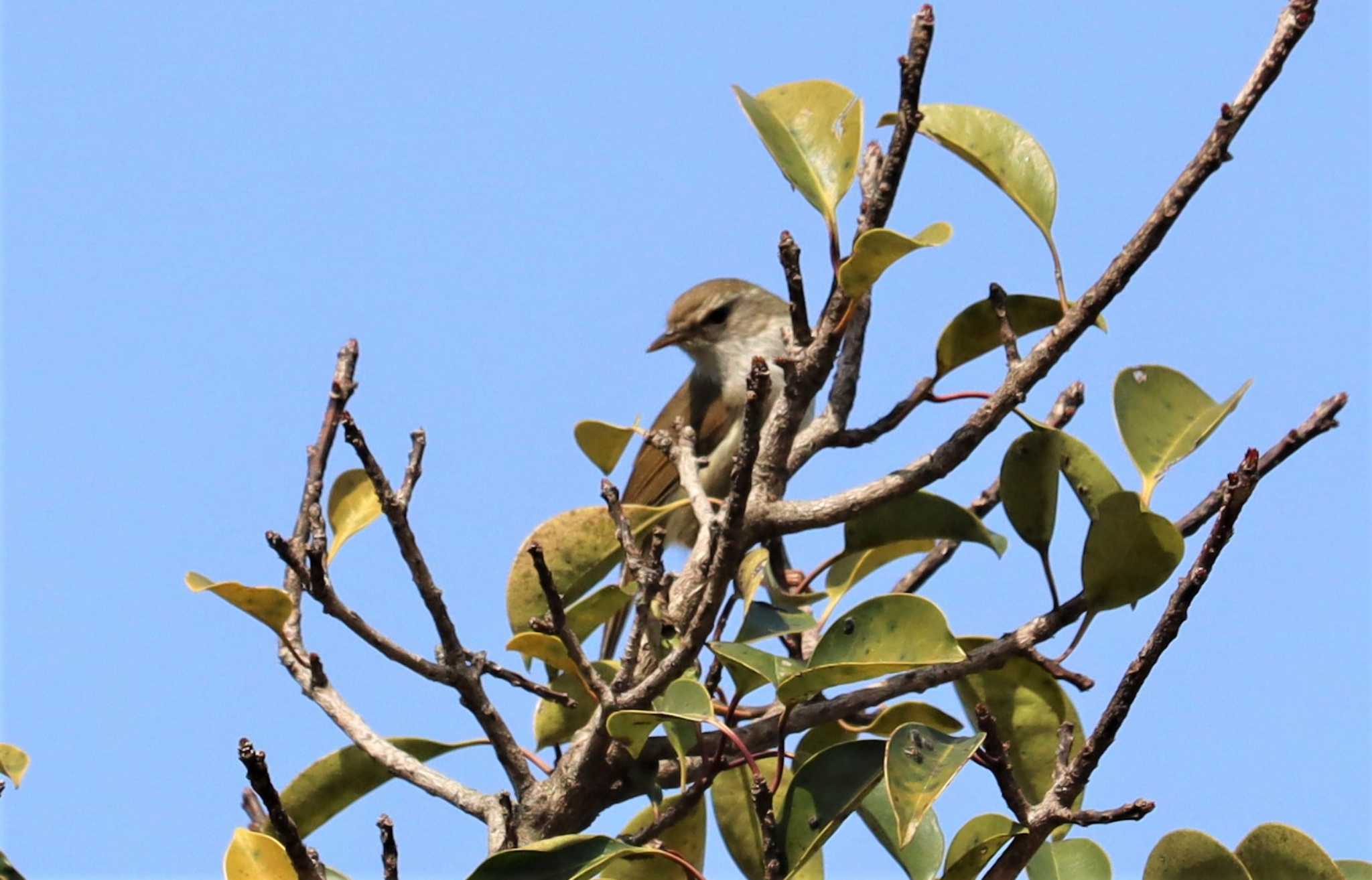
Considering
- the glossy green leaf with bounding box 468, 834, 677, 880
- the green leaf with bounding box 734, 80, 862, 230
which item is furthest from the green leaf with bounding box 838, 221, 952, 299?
the glossy green leaf with bounding box 468, 834, 677, 880

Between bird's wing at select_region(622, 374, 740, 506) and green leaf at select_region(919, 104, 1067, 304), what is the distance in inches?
138

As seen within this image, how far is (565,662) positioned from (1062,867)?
0.97m

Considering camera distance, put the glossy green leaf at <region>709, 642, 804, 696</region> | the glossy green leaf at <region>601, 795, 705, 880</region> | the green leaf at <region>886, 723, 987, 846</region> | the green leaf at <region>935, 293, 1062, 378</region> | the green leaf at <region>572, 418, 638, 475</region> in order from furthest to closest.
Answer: the green leaf at <region>572, 418, 638, 475</region> < the glossy green leaf at <region>601, 795, 705, 880</region> < the green leaf at <region>935, 293, 1062, 378</region> < the glossy green leaf at <region>709, 642, 804, 696</region> < the green leaf at <region>886, 723, 987, 846</region>

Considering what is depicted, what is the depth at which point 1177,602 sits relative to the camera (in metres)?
2.17

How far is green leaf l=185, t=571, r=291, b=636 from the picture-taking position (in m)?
2.61

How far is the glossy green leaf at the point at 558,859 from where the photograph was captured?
2252 millimetres

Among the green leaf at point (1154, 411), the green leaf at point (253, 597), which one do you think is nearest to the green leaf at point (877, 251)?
the green leaf at point (1154, 411)

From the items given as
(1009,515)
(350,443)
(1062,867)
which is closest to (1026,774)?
(1062,867)

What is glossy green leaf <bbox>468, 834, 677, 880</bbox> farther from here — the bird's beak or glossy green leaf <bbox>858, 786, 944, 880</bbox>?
the bird's beak

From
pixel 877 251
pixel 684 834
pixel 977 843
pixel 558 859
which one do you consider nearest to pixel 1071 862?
pixel 977 843

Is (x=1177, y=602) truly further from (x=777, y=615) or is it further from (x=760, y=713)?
(x=760, y=713)

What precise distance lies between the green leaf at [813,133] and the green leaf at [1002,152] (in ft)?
0.47

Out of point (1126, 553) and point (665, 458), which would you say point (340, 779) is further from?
point (665, 458)

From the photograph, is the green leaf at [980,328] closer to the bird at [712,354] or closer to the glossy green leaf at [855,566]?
the glossy green leaf at [855,566]
